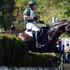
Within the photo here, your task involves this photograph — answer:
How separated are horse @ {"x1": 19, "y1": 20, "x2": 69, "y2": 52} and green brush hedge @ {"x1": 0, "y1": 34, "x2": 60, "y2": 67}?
4.28ft

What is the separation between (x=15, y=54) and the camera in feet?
52.5

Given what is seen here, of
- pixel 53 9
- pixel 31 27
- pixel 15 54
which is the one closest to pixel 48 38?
pixel 31 27

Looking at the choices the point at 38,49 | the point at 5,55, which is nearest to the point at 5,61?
the point at 5,55

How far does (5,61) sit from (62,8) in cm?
655

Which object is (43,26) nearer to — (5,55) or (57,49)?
(57,49)

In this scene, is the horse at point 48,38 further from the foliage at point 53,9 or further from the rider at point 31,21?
the foliage at point 53,9

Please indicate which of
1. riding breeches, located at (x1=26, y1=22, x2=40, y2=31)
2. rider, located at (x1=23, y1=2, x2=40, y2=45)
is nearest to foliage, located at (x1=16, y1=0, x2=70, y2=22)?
rider, located at (x1=23, y1=2, x2=40, y2=45)

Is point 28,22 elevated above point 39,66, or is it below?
above

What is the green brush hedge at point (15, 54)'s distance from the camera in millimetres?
15750

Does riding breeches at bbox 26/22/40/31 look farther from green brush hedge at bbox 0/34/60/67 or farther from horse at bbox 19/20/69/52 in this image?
green brush hedge at bbox 0/34/60/67

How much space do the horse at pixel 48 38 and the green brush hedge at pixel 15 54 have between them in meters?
1.30

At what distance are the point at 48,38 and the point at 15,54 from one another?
9.23 ft

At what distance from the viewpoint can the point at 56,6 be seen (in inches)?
881

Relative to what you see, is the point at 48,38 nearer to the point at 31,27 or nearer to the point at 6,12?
the point at 31,27
